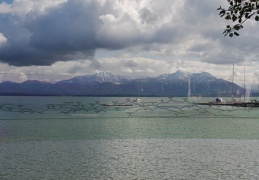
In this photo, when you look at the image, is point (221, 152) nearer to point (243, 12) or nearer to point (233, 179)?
point (233, 179)

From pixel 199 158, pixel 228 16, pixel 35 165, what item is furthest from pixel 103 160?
pixel 228 16

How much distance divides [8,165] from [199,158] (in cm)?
1736

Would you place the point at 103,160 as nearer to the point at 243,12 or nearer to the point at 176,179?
the point at 176,179

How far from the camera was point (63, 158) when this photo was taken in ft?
124

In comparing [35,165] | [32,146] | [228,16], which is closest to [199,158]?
[35,165]

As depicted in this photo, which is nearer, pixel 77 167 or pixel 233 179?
pixel 233 179

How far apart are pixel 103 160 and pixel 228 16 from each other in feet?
91.1

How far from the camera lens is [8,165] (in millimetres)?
33844

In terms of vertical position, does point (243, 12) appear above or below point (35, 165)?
above

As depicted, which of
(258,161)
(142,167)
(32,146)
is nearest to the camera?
(142,167)

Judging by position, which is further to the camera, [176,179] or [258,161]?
[258,161]

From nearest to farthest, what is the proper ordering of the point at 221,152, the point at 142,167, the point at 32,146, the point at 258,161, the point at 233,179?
the point at 233,179
the point at 142,167
the point at 258,161
the point at 221,152
the point at 32,146

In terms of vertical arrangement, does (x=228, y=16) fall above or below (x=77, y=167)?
above

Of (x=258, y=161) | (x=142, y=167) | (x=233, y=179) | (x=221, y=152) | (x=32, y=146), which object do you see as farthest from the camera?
(x=32, y=146)
